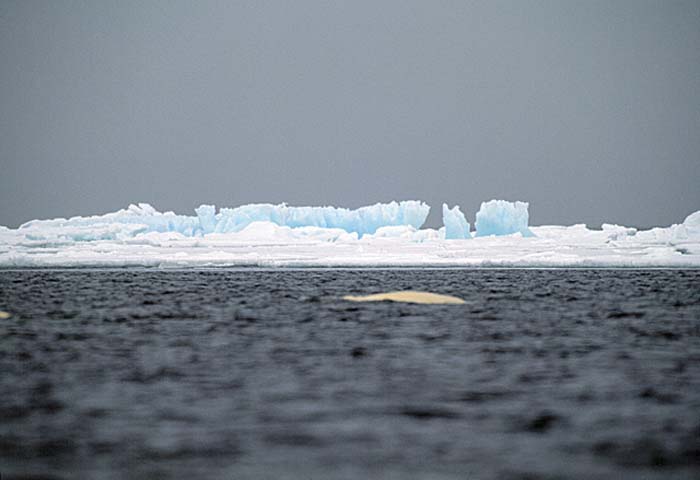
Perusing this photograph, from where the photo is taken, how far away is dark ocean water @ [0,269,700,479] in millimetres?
8242

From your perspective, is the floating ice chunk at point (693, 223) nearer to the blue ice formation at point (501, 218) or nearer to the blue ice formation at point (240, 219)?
the blue ice formation at point (501, 218)

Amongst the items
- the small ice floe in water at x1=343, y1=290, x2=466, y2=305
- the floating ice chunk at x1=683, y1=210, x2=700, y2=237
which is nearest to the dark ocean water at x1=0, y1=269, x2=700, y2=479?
the small ice floe in water at x1=343, y1=290, x2=466, y2=305

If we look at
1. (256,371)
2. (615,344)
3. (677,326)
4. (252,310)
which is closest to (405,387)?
(256,371)

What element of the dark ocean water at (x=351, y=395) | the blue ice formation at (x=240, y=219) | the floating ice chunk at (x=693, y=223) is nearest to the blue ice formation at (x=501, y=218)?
the blue ice formation at (x=240, y=219)

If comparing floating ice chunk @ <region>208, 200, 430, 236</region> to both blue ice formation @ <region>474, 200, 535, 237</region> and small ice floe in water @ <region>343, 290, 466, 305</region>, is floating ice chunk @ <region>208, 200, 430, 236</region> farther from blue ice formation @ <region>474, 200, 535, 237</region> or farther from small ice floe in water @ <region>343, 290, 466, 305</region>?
small ice floe in water @ <region>343, 290, 466, 305</region>

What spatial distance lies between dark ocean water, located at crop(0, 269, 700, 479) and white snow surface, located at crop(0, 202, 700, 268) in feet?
80.3

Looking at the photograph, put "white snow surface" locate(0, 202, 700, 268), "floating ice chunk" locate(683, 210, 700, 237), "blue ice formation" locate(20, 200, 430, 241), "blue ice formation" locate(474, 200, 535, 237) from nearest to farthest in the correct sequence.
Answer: "white snow surface" locate(0, 202, 700, 268), "floating ice chunk" locate(683, 210, 700, 237), "blue ice formation" locate(474, 200, 535, 237), "blue ice formation" locate(20, 200, 430, 241)

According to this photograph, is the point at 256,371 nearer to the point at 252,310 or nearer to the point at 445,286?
the point at 252,310

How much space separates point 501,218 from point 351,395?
50544mm

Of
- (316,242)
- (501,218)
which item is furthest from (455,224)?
(316,242)

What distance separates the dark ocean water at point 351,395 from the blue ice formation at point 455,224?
36.9m

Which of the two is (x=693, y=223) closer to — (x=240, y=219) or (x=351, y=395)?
(x=240, y=219)

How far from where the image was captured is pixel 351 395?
37.7ft

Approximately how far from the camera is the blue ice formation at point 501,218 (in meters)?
60.3
